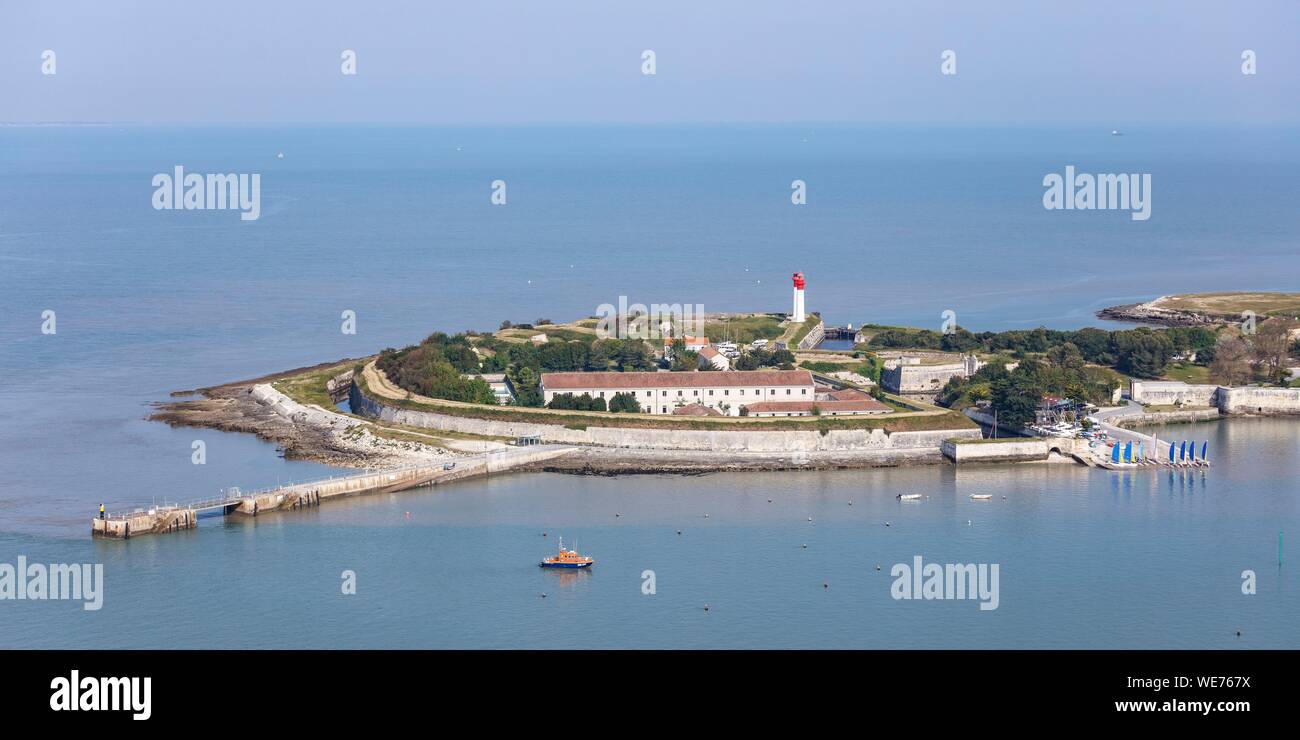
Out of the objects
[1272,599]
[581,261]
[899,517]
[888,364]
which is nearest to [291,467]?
[899,517]

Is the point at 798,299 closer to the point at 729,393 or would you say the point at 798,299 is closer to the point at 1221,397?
the point at 729,393

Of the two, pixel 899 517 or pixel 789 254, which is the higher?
pixel 789 254

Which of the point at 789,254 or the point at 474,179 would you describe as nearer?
the point at 789,254

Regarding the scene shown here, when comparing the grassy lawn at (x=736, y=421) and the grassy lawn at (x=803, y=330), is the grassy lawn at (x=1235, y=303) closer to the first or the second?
the grassy lawn at (x=803, y=330)

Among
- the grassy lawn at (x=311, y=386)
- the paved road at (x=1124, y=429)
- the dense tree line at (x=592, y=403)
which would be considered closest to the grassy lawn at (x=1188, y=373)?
the paved road at (x=1124, y=429)

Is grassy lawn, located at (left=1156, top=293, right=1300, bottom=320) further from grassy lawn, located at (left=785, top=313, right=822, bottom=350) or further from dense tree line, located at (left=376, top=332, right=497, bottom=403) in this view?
dense tree line, located at (left=376, top=332, right=497, bottom=403)

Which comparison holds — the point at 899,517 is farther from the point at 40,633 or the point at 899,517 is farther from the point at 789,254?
the point at 789,254

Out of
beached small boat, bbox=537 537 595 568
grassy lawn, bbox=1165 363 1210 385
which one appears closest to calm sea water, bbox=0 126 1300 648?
beached small boat, bbox=537 537 595 568
